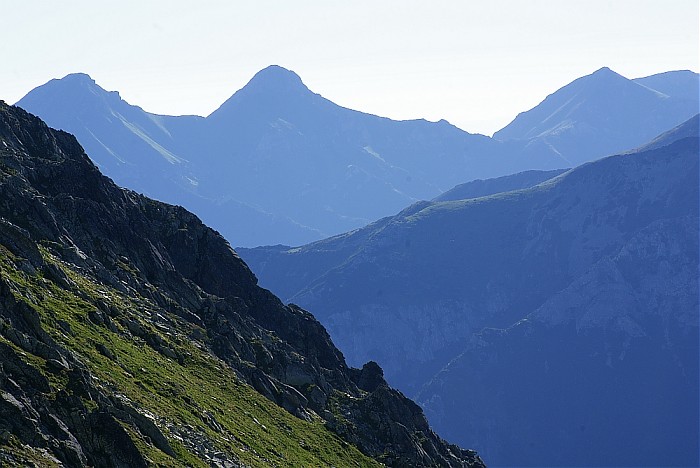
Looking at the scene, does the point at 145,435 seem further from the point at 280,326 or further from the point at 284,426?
the point at 280,326

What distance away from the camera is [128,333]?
79.6m

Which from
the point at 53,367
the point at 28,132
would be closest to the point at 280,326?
the point at 28,132

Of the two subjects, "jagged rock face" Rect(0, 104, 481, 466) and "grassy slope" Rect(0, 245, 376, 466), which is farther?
"grassy slope" Rect(0, 245, 376, 466)

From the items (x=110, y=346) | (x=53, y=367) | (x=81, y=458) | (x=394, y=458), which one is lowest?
(x=81, y=458)

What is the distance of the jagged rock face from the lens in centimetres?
5106

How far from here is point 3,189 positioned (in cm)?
8812

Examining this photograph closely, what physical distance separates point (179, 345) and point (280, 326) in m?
41.1

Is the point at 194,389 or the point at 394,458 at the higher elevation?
the point at 394,458

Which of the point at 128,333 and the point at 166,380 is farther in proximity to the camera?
the point at 128,333

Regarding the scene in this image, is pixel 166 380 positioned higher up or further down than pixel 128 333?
further down

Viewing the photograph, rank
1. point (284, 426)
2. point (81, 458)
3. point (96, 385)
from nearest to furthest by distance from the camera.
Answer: point (81, 458) < point (96, 385) < point (284, 426)

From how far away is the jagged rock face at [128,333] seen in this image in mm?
51062

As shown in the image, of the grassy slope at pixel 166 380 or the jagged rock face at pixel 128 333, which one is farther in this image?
the grassy slope at pixel 166 380

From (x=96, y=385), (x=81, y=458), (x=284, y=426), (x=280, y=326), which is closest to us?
(x=81, y=458)
